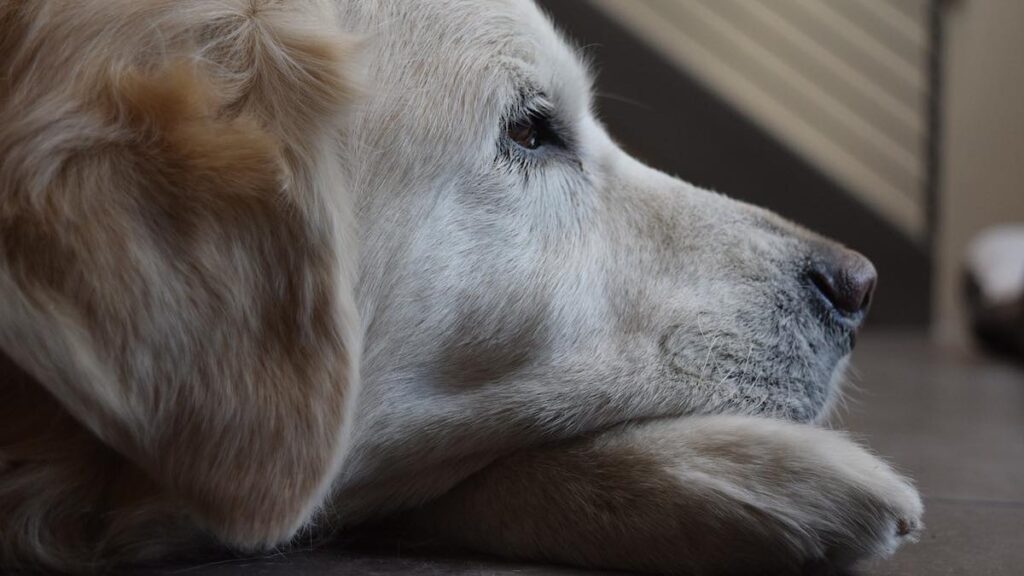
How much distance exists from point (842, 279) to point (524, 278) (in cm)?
38

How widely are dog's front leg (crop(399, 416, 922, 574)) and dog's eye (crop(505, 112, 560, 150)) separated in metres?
0.32

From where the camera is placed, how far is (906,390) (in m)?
2.60

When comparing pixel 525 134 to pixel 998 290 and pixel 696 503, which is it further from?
pixel 998 290

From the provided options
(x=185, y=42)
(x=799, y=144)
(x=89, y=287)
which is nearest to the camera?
(x=89, y=287)

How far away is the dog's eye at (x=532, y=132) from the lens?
1.15m

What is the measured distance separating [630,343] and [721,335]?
3.9 inches

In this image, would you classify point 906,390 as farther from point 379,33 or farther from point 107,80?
point 107,80

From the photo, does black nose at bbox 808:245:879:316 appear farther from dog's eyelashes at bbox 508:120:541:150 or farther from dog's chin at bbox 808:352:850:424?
dog's eyelashes at bbox 508:120:541:150

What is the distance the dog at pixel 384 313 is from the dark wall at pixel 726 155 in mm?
3238

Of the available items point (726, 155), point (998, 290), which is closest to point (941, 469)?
point (998, 290)

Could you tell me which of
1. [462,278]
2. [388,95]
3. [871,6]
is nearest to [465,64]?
[388,95]

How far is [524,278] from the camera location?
43.1 inches

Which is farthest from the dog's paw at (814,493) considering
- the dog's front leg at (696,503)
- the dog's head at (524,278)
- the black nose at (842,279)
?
the black nose at (842,279)

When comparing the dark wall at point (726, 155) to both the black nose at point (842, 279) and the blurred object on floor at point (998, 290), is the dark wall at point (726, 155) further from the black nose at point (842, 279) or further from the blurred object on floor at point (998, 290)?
the black nose at point (842, 279)
